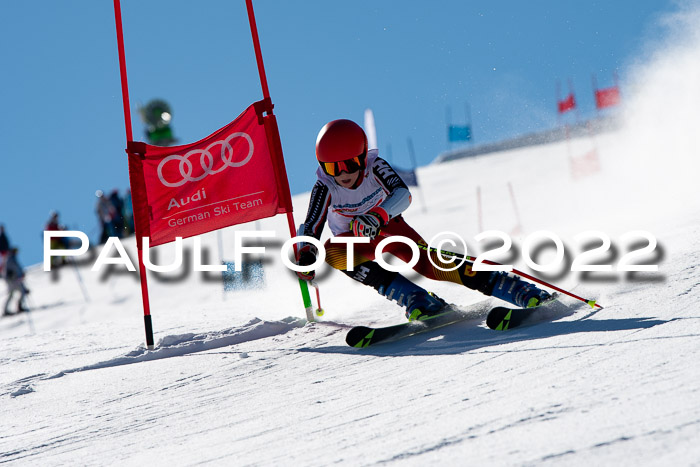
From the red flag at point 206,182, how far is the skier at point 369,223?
1.05m

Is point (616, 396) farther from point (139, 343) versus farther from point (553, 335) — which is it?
point (139, 343)

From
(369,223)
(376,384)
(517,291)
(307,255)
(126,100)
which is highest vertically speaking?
(126,100)

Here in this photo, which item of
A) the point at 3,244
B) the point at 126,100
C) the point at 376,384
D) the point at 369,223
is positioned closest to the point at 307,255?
the point at 369,223

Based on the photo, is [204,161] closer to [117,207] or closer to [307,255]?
[307,255]

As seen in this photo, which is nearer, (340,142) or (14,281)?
(340,142)

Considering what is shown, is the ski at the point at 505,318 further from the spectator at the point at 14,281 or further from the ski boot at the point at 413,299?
the spectator at the point at 14,281

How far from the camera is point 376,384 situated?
12.1 ft

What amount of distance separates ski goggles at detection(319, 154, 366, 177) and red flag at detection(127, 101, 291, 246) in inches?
54.6

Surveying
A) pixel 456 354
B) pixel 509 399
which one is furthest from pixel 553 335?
pixel 509 399

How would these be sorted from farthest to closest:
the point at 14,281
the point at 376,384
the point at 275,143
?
the point at 14,281, the point at 275,143, the point at 376,384

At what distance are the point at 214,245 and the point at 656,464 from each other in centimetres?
1802

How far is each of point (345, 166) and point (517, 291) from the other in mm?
1289

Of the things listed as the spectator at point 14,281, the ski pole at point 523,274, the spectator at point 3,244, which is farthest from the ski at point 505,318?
the spectator at point 3,244

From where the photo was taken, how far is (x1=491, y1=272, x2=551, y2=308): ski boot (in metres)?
4.54
